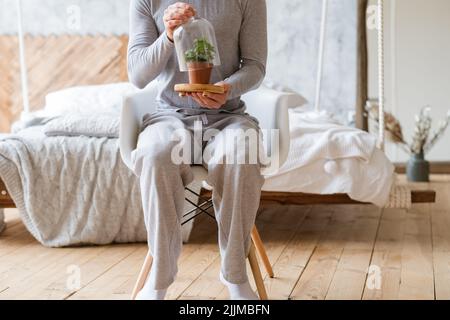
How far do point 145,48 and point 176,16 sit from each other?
165mm

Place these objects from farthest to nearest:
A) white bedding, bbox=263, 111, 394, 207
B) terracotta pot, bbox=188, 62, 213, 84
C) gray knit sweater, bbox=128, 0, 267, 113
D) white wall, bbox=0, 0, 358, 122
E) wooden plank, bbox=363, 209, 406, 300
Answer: white wall, bbox=0, 0, 358, 122 → white bedding, bbox=263, 111, 394, 207 → wooden plank, bbox=363, 209, 406, 300 → gray knit sweater, bbox=128, 0, 267, 113 → terracotta pot, bbox=188, 62, 213, 84

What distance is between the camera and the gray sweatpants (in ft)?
6.33

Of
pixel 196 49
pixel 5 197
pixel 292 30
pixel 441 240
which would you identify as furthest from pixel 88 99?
pixel 196 49

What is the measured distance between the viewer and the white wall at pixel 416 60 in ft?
16.4

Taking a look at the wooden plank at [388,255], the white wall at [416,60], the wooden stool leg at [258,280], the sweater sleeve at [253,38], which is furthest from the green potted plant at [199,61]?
the white wall at [416,60]

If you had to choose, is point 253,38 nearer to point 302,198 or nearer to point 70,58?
point 302,198

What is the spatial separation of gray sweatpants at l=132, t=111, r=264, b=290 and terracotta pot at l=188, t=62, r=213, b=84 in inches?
6.2

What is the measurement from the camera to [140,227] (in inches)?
121

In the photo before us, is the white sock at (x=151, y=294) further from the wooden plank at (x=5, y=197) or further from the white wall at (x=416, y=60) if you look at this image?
the white wall at (x=416, y=60)

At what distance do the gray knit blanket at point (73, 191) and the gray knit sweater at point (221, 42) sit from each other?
0.90 meters

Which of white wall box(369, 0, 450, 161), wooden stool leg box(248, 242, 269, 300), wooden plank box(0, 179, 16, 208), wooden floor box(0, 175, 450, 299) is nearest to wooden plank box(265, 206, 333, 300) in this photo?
wooden floor box(0, 175, 450, 299)

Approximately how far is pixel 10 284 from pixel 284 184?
1166 millimetres

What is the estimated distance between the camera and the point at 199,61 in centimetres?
204

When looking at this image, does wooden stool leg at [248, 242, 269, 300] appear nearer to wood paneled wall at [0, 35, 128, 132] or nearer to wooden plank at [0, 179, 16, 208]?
wooden plank at [0, 179, 16, 208]
